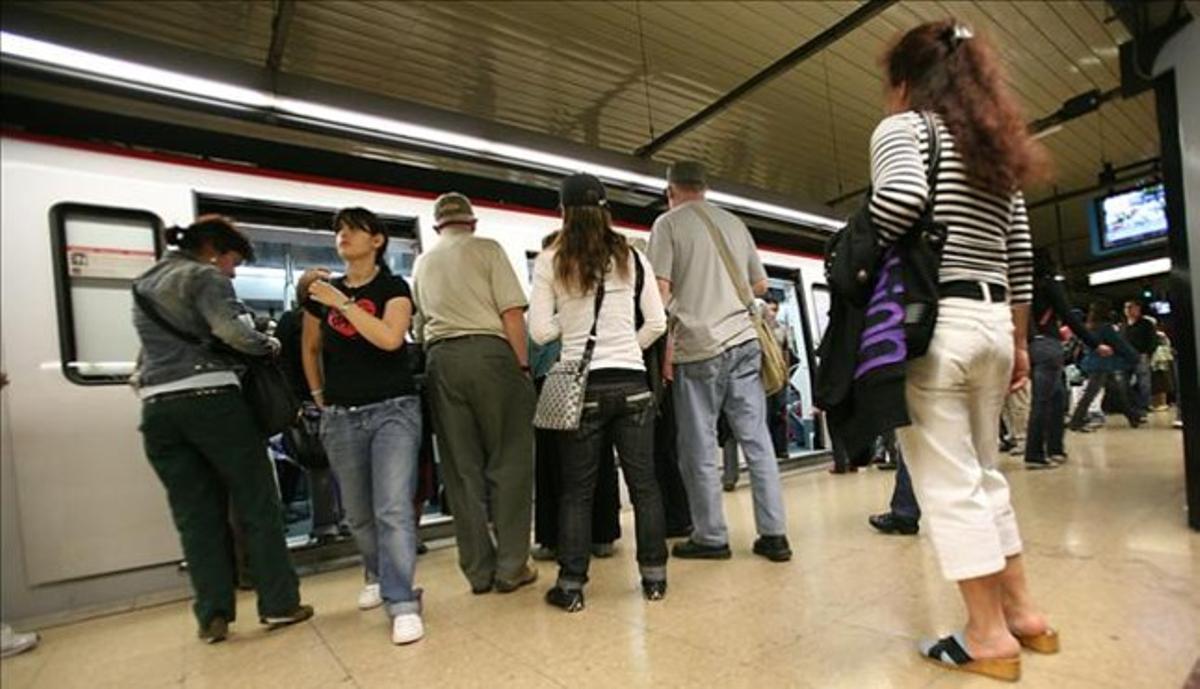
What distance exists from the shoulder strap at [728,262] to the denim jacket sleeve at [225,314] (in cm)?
166

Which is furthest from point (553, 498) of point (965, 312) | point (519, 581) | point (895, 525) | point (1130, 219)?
point (1130, 219)

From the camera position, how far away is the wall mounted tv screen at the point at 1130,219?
6.16 metres

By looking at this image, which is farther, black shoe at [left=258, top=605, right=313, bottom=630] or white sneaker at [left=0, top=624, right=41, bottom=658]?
black shoe at [left=258, top=605, right=313, bottom=630]

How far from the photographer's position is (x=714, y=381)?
2.33m

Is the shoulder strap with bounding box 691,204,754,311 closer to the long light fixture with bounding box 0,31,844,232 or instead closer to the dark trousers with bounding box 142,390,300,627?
the long light fixture with bounding box 0,31,844,232

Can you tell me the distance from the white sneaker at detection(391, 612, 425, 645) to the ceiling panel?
217 centimetres

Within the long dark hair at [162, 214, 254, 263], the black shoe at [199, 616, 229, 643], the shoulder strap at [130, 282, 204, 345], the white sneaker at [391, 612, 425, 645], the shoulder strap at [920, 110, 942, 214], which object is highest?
the shoulder strap at [920, 110, 942, 214]

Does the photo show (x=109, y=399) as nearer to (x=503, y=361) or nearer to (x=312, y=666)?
(x=312, y=666)

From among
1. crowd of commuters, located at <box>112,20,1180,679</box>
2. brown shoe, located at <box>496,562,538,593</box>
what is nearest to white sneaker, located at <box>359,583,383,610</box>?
crowd of commuters, located at <box>112,20,1180,679</box>

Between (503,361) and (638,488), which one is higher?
(503,361)

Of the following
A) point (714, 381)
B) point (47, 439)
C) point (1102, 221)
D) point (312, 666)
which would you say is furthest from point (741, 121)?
point (1102, 221)

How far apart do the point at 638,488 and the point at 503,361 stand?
2.30 feet

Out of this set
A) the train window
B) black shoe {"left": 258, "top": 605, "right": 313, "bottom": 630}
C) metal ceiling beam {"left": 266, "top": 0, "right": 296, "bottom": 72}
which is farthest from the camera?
black shoe {"left": 258, "top": 605, "right": 313, "bottom": 630}

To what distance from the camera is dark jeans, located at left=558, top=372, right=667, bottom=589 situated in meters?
1.92
